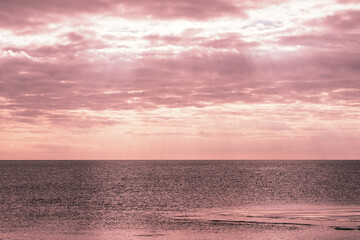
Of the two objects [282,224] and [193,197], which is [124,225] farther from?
[193,197]

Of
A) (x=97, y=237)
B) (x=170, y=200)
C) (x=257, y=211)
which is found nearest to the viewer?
(x=97, y=237)

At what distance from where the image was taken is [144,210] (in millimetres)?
64125

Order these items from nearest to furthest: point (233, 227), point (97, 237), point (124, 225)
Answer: point (97, 237) < point (233, 227) < point (124, 225)

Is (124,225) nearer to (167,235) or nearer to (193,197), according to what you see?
(167,235)

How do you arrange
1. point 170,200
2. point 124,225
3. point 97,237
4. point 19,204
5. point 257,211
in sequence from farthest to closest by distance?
point 170,200 < point 19,204 < point 257,211 < point 124,225 < point 97,237

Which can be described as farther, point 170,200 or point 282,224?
point 170,200

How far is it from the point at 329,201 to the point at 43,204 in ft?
162

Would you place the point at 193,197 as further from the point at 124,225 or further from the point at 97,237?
the point at 97,237

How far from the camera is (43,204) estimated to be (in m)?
72.1

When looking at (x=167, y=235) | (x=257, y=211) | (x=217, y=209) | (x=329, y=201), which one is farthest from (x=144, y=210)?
(x=329, y=201)

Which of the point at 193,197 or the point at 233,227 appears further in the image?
the point at 193,197

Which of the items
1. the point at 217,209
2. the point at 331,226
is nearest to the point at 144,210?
the point at 217,209

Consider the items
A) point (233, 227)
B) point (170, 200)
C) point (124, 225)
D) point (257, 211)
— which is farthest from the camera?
point (170, 200)

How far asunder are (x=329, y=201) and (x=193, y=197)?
2497 cm
